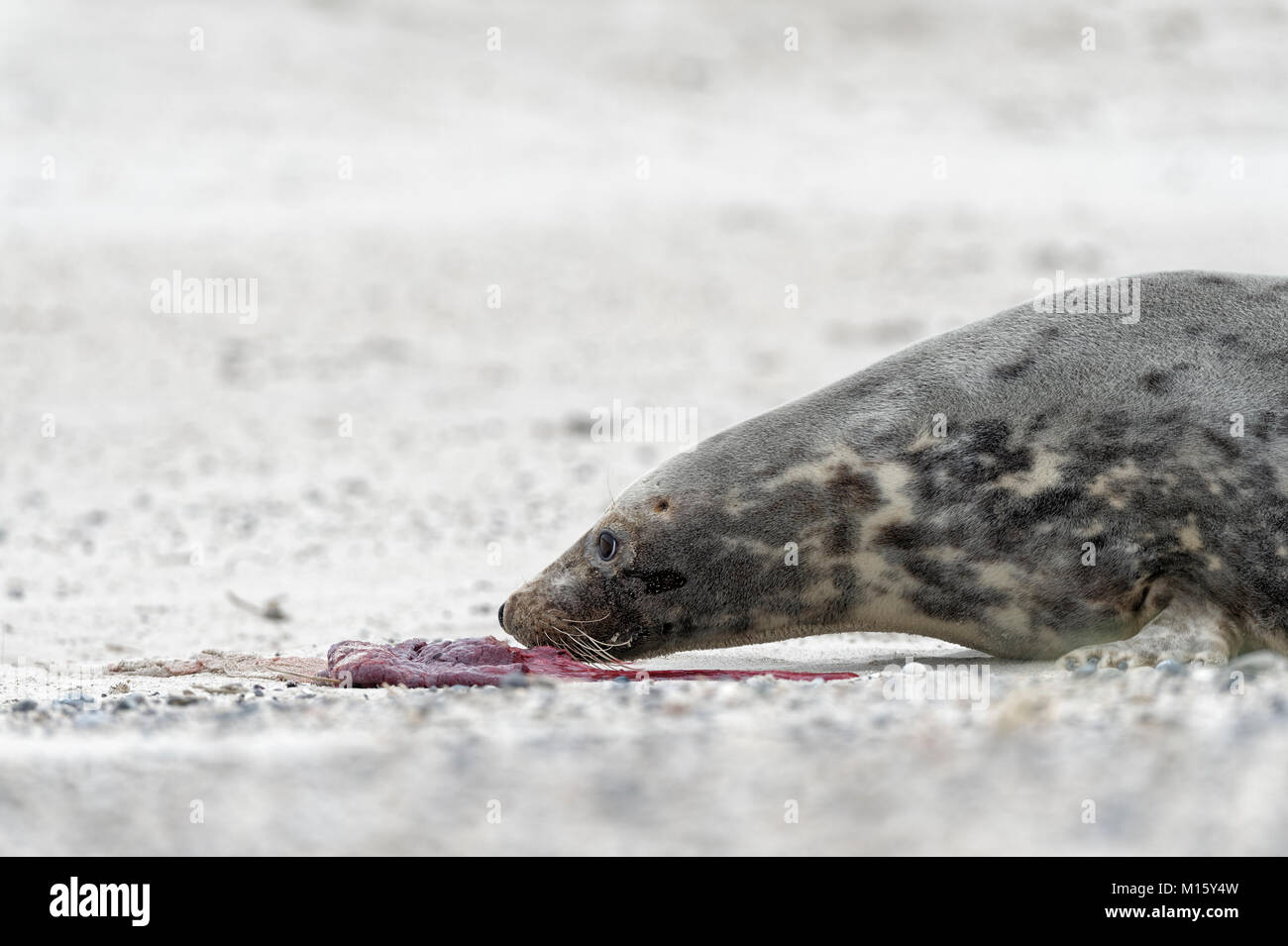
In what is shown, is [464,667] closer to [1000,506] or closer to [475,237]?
[1000,506]

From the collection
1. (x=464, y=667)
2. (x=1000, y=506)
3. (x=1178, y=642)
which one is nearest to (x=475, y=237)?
(x=464, y=667)

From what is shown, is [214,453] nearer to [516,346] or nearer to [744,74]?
[516,346]

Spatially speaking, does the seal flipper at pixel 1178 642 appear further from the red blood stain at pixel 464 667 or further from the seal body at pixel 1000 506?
the red blood stain at pixel 464 667

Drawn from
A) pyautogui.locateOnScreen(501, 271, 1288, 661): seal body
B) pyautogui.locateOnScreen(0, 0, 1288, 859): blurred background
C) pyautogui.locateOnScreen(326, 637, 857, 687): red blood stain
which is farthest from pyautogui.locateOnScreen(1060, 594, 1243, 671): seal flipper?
pyautogui.locateOnScreen(0, 0, 1288, 859): blurred background

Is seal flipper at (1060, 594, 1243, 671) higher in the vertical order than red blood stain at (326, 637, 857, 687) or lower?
higher

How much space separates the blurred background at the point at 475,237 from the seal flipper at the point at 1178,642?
6.17 ft

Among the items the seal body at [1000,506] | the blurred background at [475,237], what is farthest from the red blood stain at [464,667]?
the blurred background at [475,237]

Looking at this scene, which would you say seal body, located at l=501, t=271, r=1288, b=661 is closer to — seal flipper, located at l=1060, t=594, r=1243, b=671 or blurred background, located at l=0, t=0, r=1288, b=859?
seal flipper, located at l=1060, t=594, r=1243, b=671

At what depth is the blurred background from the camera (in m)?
9.58

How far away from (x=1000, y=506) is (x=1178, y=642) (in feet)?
2.42

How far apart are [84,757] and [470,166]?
1670 centimetres

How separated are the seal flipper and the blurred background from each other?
1.88 metres

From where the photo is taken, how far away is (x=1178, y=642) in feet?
18.4

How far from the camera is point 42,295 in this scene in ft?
50.0
